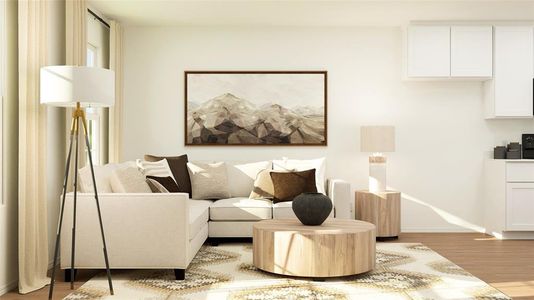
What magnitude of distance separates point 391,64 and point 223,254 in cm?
331

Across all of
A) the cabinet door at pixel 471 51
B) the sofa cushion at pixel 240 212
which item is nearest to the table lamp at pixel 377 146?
the cabinet door at pixel 471 51

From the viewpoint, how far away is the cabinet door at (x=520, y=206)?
6602 mm

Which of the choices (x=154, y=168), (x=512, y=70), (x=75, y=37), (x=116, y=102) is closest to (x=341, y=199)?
(x=154, y=168)

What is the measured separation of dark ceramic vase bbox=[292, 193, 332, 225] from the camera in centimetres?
462

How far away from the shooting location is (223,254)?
5492 millimetres

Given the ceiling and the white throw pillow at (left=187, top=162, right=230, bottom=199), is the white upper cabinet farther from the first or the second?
the white throw pillow at (left=187, top=162, right=230, bottom=199)

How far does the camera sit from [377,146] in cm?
662

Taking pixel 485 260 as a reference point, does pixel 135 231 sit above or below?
above

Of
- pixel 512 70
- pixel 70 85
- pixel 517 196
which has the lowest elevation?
pixel 517 196

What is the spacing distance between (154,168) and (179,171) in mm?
524

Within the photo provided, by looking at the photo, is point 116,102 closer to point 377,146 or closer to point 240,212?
point 240,212

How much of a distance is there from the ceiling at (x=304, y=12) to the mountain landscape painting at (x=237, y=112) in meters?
0.72

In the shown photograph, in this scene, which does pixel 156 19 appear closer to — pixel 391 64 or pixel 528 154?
pixel 391 64

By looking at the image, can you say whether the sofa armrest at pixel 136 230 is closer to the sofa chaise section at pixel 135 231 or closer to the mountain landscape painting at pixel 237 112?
the sofa chaise section at pixel 135 231
